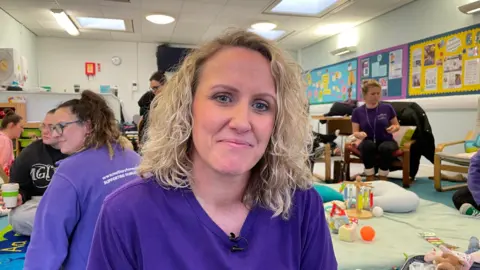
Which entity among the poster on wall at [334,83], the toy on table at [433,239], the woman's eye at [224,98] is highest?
the poster on wall at [334,83]

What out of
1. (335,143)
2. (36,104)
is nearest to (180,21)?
(36,104)

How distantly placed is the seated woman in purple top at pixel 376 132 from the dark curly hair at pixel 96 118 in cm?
342

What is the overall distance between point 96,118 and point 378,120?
364cm

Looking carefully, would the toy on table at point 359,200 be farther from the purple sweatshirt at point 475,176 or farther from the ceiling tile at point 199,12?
the ceiling tile at point 199,12

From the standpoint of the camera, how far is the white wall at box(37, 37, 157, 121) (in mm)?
8188

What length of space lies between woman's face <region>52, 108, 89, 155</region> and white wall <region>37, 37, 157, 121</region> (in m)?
6.79

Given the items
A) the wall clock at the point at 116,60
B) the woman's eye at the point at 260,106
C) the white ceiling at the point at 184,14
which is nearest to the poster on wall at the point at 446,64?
the white ceiling at the point at 184,14

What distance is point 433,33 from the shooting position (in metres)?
5.32

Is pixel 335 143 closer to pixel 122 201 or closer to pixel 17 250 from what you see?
pixel 17 250

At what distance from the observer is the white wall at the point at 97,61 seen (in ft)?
26.9

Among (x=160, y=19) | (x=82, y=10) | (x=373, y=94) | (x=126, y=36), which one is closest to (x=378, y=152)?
→ (x=373, y=94)

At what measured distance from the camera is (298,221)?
0.91 meters

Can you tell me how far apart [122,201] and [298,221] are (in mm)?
419

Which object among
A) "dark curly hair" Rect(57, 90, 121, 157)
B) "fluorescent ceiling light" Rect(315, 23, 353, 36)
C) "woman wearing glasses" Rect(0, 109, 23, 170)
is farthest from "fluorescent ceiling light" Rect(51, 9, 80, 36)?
"dark curly hair" Rect(57, 90, 121, 157)
